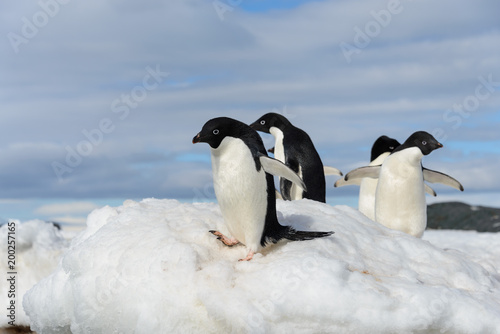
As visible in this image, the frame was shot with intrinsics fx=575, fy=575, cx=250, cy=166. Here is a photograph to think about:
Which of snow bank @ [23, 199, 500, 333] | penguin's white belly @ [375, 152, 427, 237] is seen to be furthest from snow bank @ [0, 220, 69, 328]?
penguin's white belly @ [375, 152, 427, 237]

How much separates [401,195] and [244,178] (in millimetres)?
3388

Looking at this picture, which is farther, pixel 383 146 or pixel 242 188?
pixel 383 146

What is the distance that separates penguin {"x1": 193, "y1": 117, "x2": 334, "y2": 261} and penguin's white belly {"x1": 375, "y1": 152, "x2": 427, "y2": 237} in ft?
10.1

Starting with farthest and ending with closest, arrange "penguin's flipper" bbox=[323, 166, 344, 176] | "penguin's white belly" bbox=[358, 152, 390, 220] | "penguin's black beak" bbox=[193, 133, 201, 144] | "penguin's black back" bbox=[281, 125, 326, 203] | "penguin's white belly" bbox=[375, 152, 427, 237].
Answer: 1. "penguin's flipper" bbox=[323, 166, 344, 176]
2. "penguin's white belly" bbox=[358, 152, 390, 220]
3. "penguin's black back" bbox=[281, 125, 326, 203]
4. "penguin's white belly" bbox=[375, 152, 427, 237]
5. "penguin's black beak" bbox=[193, 133, 201, 144]

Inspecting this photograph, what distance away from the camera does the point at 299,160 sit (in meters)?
7.32

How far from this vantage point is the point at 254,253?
13.2 feet

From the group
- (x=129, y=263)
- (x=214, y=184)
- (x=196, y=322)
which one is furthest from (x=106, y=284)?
(x=214, y=184)

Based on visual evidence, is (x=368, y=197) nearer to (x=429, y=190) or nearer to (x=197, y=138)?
(x=429, y=190)

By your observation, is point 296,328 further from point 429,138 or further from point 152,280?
point 429,138

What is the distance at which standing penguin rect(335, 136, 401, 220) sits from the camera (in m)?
8.38

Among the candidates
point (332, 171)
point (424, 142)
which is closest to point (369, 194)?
point (332, 171)

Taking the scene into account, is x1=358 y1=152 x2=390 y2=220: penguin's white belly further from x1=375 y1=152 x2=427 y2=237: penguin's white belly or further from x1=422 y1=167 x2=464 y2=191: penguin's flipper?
x1=375 y1=152 x2=427 y2=237: penguin's white belly

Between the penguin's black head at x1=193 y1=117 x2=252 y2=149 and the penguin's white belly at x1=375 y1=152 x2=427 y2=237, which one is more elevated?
the penguin's black head at x1=193 y1=117 x2=252 y2=149

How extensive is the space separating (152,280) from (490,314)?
7.44ft
